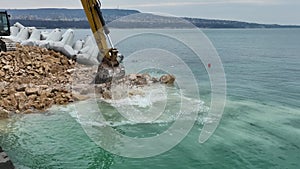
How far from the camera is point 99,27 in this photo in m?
14.9

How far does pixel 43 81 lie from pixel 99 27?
3.54 metres

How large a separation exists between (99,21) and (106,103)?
3.61 meters

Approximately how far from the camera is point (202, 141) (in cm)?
973

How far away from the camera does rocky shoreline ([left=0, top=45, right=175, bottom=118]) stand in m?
12.6

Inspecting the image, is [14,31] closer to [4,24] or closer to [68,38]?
[68,38]

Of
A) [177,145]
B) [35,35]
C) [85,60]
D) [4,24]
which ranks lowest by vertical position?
[85,60]

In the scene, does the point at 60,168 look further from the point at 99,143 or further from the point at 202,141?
the point at 202,141

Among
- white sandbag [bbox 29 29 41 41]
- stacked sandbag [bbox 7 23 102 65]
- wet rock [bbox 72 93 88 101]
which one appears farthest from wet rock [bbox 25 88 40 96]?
white sandbag [bbox 29 29 41 41]

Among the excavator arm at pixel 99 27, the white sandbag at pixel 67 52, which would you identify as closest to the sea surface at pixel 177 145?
the excavator arm at pixel 99 27

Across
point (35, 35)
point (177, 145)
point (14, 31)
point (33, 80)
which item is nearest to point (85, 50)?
point (35, 35)

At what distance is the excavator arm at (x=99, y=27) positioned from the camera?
14.5 m

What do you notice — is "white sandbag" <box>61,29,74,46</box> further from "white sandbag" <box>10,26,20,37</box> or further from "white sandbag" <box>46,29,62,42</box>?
"white sandbag" <box>10,26,20,37</box>

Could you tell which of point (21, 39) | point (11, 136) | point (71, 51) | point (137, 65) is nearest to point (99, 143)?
point (11, 136)

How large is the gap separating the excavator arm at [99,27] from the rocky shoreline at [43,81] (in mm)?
1256
